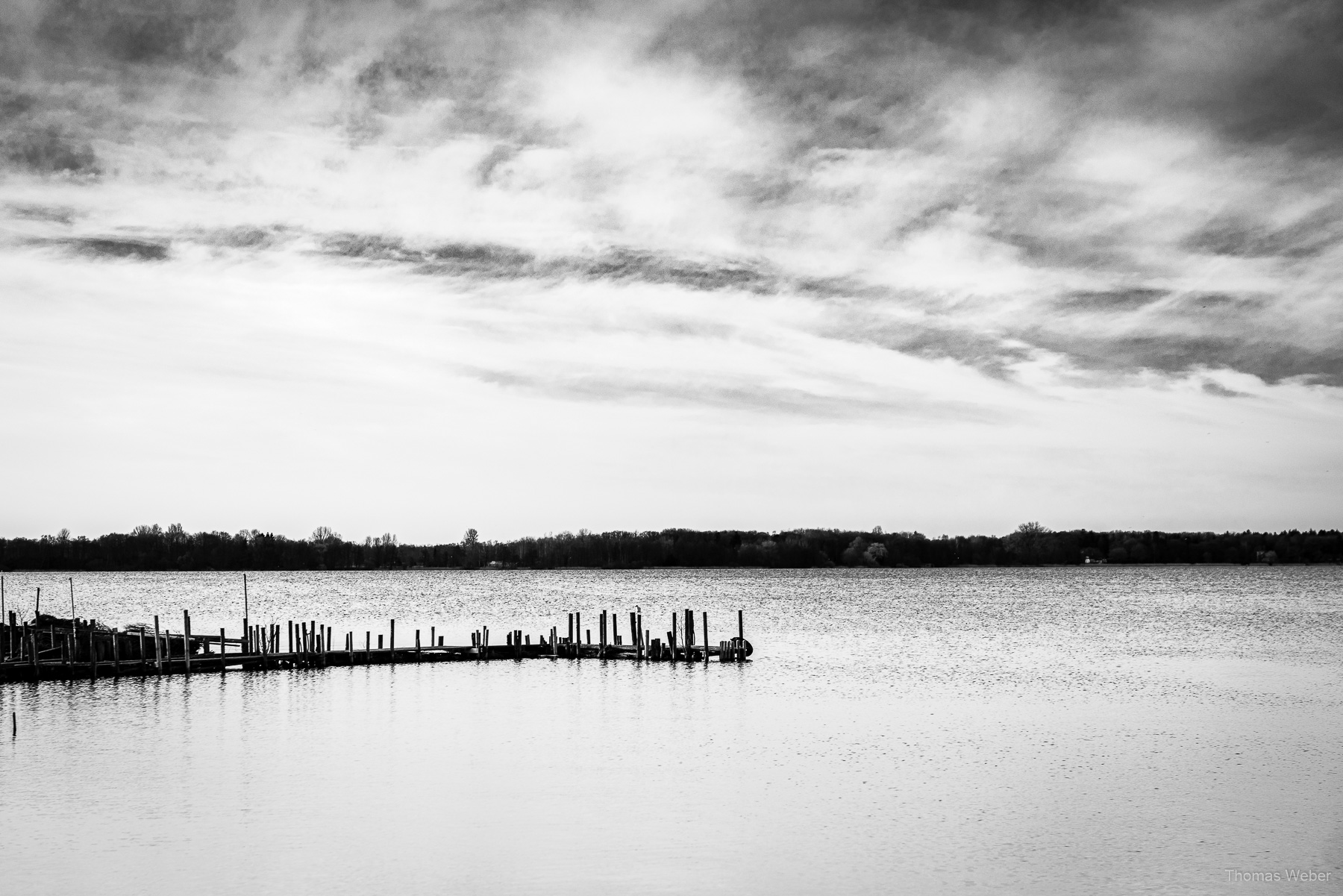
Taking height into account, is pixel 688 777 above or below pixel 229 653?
below

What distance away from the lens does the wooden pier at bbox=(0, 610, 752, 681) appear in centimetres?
4050

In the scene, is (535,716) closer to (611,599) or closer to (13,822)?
(13,822)

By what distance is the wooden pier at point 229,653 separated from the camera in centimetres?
4050

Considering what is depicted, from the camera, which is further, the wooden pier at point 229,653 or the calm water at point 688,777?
the wooden pier at point 229,653

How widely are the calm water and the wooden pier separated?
114 centimetres

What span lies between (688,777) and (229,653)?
27.3 meters

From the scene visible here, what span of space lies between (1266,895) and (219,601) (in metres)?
111

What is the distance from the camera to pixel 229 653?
151ft

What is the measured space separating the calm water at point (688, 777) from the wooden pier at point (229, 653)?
1.14 m

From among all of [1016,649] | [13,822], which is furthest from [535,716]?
[1016,649]

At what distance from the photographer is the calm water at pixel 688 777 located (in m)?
18.0

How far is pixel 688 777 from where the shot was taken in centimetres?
2481

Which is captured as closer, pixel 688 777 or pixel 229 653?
pixel 688 777

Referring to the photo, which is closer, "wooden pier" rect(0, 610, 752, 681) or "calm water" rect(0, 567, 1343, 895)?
"calm water" rect(0, 567, 1343, 895)
